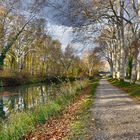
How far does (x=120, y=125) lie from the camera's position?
12.5m

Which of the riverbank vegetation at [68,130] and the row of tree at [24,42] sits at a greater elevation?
the row of tree at [24,42]

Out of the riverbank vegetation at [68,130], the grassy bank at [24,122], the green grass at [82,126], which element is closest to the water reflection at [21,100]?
the grassy bank at [24,122]

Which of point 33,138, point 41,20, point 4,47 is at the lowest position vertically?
point 33,138

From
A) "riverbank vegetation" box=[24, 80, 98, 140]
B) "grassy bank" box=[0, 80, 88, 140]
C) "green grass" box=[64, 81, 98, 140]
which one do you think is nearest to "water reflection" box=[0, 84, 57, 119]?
"grassy bank" box=[0, 80, 88, 140]

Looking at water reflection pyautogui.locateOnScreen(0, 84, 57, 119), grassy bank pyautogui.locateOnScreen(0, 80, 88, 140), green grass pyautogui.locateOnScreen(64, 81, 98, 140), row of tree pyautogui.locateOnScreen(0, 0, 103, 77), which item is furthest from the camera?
row of tree pyautogui.locateOnScreen(0, 0, 103, 77)

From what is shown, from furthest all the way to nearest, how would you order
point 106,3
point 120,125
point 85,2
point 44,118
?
point 106,3, point 85,2, point 44,118, point 120,125

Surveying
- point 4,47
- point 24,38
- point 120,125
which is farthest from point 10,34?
point 120,125

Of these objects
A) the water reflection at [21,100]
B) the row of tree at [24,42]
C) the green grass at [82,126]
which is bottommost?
the water reflection at [21,100]

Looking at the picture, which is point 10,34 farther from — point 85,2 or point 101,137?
point 101,137

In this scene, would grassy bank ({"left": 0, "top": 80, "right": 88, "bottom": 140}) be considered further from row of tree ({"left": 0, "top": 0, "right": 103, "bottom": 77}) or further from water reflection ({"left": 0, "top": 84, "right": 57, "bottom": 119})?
row of tree ({"left": 0, "top": 0, "right": 103, "bottom": 77})

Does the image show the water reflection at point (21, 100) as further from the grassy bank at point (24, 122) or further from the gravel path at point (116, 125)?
the gravel path at point (116, 125)

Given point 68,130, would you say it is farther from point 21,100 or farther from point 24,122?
point 21,100

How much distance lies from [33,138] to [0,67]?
54.4 m

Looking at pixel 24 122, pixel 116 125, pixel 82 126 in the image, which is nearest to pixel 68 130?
Result: pixel 82 126
